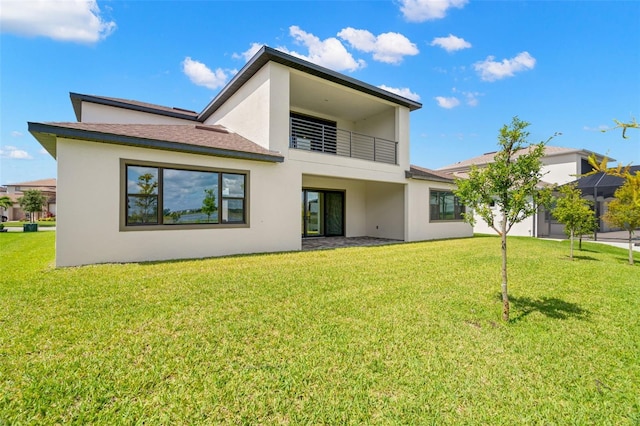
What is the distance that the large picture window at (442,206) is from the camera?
16.0m

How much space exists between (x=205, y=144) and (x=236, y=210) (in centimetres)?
235

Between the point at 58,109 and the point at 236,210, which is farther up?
the point at 58,109

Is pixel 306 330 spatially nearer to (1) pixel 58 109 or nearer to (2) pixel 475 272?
(2) pixel 475 272

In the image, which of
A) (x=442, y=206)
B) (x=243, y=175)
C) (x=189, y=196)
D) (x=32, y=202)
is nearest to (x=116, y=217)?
(x=189, y=196)

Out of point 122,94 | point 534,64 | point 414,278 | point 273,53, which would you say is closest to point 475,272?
point 414,278

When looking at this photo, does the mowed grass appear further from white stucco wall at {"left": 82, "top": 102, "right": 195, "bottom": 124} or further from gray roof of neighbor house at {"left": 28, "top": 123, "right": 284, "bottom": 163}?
white stucco wall at {"left": 82, "top": 102, "right": 195, "bottom": 124}

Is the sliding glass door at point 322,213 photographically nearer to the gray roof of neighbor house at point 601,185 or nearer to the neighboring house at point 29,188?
the gray roof of neighbor house at point 601,185

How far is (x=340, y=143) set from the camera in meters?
16.4

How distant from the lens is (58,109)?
15711mm

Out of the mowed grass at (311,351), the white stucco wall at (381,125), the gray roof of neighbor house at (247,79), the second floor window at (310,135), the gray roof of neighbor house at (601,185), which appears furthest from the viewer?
the gray roof of neighbor house at (601,185)

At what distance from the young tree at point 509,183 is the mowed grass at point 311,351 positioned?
1.21 metres

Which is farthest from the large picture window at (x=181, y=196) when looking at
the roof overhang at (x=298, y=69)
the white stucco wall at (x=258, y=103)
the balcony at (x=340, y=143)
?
the balcony at (x=340, y=143)

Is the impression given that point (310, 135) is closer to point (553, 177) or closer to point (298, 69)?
point (298, 69)

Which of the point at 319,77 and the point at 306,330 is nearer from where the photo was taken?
the point at 306,330
